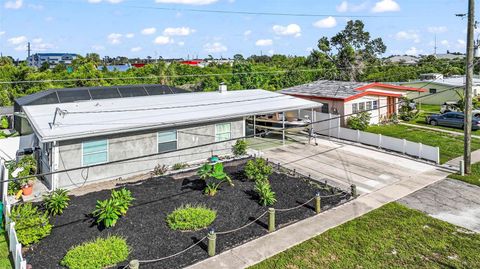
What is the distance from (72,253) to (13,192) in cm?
644

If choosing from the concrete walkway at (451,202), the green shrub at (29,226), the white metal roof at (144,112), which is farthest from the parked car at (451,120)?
the green shrub at (29,226)

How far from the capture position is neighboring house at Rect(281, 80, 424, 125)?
26.4 meters

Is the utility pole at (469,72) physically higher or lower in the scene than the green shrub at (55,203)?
higher

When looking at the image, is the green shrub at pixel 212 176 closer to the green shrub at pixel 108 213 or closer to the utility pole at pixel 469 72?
the green shrub at pixel 108 213

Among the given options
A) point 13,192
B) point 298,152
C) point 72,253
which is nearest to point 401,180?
point 298,152

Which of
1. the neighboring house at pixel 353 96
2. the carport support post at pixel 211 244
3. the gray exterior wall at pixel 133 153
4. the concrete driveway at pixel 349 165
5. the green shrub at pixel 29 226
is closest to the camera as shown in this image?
the carport support post at pixel 211 244

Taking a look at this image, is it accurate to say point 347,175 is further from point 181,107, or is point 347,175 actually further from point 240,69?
point 240,69

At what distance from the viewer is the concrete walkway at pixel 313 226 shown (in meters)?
9.57

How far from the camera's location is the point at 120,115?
17.2 meters

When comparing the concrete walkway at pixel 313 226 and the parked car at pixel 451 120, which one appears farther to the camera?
the parked car at pixel 451 120

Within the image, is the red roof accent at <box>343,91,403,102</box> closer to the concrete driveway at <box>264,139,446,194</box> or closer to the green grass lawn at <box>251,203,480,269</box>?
the concrete driveway at <box>264,139,446,194</box>

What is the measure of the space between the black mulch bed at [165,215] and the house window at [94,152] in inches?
73.1

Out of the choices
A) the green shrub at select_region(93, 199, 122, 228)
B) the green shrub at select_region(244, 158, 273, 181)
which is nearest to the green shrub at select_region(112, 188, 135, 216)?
the green shrub at select_region(93, 199, 122, 228)

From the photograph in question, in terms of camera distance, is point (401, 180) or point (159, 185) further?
point (401, 180)
